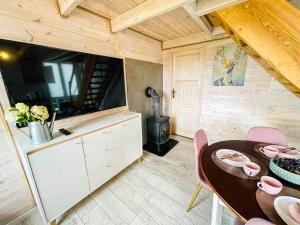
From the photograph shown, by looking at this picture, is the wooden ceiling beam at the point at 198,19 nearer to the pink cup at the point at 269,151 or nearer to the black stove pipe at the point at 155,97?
the black stove pipe at the point at 155,97

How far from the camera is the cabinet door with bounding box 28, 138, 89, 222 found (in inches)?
43.3

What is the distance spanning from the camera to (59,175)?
47.8 inches

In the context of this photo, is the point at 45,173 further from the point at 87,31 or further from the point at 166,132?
the point at 166,132

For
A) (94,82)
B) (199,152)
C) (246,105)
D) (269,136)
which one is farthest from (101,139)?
(246,105)

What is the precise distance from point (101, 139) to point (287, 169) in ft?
5.24

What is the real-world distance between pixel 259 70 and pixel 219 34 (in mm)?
899

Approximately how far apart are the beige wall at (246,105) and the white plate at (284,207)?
1887 mm

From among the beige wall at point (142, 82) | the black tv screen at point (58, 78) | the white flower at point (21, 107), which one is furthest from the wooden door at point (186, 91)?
the white flower at point (21, 107)

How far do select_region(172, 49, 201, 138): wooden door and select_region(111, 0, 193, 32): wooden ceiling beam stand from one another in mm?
1491

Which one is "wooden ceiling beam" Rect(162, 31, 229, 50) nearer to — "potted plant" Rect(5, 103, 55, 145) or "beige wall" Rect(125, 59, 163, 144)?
"beige wall" Rect(125, 59, 163, 144)

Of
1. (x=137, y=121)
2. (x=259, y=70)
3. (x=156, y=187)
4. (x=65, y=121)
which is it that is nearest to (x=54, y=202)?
(x=65, y=121)

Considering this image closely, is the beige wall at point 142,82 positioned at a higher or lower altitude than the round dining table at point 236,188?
higher

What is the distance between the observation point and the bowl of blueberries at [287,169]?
2.52 ft

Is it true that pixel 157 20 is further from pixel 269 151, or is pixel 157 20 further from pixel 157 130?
pixel 269 151
